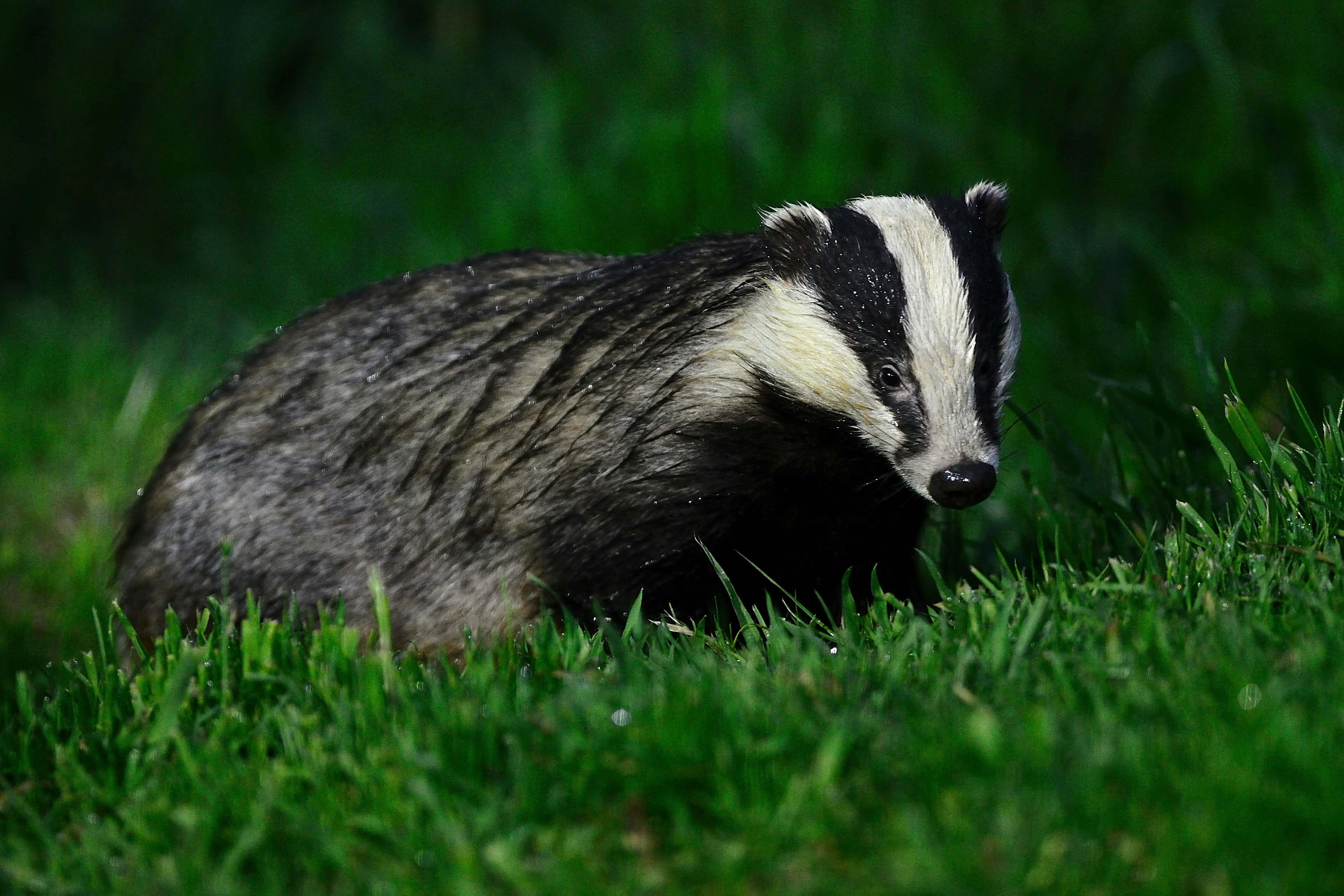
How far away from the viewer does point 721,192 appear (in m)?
5.98

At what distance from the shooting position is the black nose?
9.87 ft

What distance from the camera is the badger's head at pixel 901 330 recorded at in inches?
123

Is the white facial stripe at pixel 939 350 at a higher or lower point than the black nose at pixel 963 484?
higher

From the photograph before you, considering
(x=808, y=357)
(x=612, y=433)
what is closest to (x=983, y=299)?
(x=808, y=357)

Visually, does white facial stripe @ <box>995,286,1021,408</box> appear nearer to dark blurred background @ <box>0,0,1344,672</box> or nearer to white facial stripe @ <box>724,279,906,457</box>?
white facial stripe @ <box>724,279,906,457</box>

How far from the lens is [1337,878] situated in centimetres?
178

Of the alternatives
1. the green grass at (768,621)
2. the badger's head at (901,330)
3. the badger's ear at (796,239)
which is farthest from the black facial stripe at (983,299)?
the green grass at (768,621)

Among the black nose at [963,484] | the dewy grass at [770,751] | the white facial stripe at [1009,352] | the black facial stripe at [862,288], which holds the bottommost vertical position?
the dewy grass at [770,751]

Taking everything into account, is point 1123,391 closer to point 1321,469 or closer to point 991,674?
point 1321,469

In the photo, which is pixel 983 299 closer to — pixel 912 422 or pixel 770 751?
pixel 912 422

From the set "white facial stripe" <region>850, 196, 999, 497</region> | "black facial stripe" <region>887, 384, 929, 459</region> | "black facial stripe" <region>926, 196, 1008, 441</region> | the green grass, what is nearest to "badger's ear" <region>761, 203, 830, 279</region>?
"white facial stripe" <region>850, 196, 999, 497</region>

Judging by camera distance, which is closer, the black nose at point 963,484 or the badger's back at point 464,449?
the black nose at point 963,484

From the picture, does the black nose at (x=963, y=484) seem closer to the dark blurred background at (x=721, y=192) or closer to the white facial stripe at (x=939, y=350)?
the white facial stripe at (x=939, y=350)

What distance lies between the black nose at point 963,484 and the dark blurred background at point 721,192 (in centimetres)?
37
